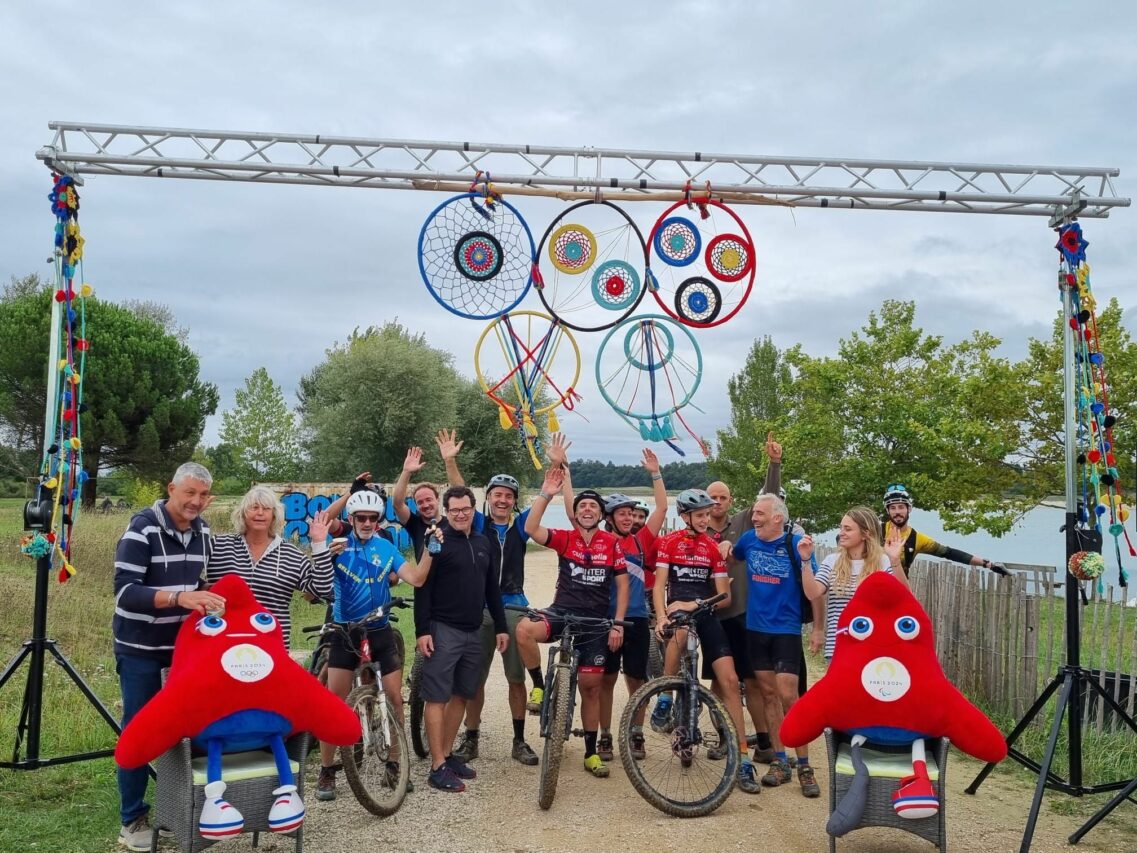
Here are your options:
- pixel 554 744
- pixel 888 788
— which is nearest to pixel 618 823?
pixel 554 744

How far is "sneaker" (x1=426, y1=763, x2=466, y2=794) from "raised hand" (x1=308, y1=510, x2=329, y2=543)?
1627 millimetres

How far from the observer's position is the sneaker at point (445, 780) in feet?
18.2

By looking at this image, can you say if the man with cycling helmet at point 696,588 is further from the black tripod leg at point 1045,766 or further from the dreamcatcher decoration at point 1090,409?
the dreamcatcher decoration at point 1090,409

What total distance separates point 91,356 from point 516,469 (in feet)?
45.2

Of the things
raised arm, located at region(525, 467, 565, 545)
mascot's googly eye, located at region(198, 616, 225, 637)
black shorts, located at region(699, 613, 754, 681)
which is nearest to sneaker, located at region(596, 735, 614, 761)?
black shorts, located at region(699, 613, 754, 681)

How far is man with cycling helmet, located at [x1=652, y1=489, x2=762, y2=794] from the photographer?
5.89 m

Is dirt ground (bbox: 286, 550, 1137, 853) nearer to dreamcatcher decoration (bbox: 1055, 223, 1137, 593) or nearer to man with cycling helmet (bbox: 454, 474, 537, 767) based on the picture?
man with cycling helmet (bbox: 454, 474, 537, 767)

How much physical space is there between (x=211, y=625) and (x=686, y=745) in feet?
9.08

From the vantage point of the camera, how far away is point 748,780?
568cm

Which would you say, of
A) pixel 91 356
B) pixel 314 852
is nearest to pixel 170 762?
pixel 314 852

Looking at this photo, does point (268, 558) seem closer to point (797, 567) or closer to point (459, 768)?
point (459, 768)

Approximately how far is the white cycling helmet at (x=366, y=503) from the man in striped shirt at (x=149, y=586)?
85 cm

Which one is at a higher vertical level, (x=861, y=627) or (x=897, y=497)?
(x=897, y=497)

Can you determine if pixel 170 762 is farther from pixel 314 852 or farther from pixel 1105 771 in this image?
pixel 1105 771
